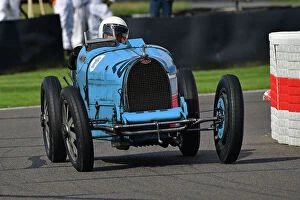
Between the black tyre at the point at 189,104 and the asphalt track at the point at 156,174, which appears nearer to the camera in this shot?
the asphalt track at the point at 156,174

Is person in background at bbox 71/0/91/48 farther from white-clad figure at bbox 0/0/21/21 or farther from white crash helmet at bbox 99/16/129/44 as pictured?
white crash helmet at bbox 99/16/129/44

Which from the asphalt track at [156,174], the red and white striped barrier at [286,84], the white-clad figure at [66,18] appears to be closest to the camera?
the asphalt track at [156,174]

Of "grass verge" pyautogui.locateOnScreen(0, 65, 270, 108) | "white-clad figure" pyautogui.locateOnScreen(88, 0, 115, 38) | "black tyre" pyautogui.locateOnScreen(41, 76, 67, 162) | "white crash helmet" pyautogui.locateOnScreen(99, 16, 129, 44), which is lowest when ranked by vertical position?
"grass verge" pyautogui.locateOnScreen(0, 65, 270, 108)

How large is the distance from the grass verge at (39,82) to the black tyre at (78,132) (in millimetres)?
7572

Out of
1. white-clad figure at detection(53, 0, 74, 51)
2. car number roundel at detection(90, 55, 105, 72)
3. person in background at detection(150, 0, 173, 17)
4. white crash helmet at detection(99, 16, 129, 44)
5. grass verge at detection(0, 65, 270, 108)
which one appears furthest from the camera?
person in background at detection(150, 0, 173, 17)

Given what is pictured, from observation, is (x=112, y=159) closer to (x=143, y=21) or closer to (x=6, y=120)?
(x=6, y=120)

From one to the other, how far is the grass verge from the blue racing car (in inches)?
284

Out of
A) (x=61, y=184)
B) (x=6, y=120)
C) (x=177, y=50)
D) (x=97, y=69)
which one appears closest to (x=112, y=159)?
(x=97, y=69)

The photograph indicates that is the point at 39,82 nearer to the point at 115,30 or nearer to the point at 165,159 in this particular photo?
the point at 115,30

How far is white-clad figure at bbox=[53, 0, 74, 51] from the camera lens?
25281 mm

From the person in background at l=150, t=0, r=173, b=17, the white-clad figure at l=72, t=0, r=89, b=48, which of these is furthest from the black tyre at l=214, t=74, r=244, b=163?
the person in background at l=150, t=0, r=173, b=17

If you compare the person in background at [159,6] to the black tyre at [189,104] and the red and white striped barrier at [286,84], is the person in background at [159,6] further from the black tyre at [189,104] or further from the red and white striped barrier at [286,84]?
the black tyre at [189,104]

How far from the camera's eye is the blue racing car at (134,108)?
394 inches

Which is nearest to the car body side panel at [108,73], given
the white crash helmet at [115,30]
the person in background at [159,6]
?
the white crash helmet at [115,30]
